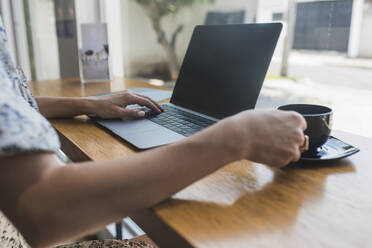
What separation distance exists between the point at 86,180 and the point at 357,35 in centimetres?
89

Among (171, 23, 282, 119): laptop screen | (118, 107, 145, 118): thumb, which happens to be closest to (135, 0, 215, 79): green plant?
(171, 23, 282, 119): laptop screen

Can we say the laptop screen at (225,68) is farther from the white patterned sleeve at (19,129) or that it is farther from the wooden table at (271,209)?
the white patterned sleeve at (19,129)

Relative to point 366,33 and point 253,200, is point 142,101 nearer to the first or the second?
point 253,200

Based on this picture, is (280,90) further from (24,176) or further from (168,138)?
(24,176)

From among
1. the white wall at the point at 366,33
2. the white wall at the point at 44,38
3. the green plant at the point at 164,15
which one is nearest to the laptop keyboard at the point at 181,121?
the white wall at the point at 366,33

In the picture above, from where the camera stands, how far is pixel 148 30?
182 cm

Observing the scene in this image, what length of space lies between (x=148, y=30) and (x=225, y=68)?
1142 millimetres

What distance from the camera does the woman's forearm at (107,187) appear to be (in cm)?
38

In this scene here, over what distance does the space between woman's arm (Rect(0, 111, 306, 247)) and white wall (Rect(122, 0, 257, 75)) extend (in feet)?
3.05

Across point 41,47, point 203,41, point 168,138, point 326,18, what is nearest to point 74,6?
point 41,47

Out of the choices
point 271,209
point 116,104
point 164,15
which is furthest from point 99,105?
point 164,15

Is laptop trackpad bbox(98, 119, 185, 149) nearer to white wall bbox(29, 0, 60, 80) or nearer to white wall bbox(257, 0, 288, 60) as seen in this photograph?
white wall bbox(257, 0, 288, 60)

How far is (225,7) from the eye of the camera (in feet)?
4.43

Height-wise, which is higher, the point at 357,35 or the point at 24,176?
the point at 357,35
